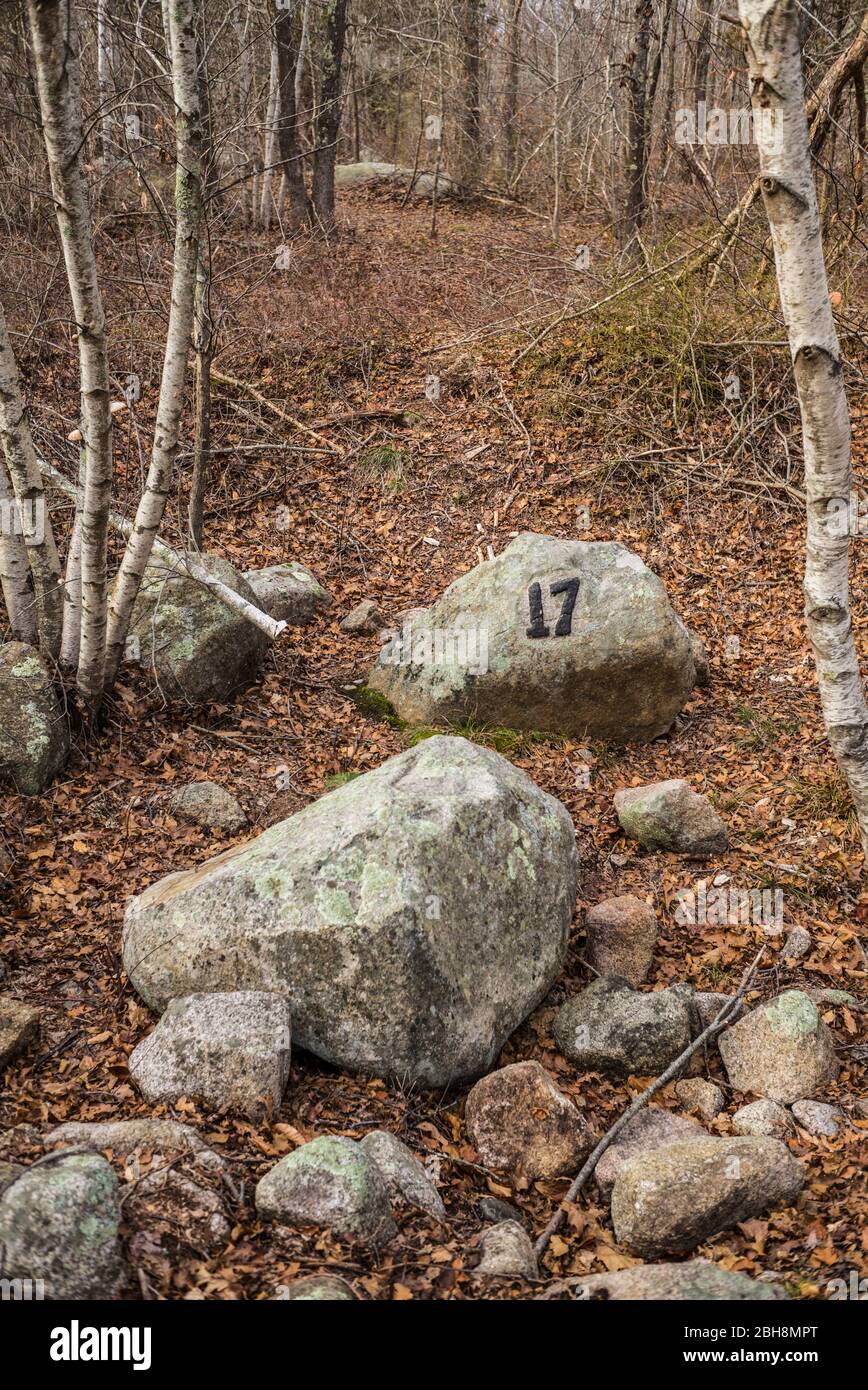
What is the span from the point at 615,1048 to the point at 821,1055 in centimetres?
87

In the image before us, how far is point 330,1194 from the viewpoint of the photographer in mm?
3219

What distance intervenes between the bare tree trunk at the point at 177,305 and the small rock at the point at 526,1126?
11.8 ft

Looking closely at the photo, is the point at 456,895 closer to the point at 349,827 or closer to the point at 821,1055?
the point at 349,827

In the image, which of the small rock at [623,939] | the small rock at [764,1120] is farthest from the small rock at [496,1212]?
the small rock at [623,939]

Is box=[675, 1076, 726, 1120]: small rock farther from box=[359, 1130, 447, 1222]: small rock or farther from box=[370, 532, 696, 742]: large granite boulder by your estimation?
box=[370, 532, 696, 742]: large granite boulder

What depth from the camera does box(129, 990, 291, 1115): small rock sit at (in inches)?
148

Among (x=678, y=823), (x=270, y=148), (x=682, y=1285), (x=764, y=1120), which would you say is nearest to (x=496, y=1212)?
(x=682, y=1285)

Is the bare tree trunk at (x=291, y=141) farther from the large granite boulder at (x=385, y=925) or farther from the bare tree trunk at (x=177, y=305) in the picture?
the large granite boulder at (x=385, y=925)

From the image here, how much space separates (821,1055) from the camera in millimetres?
4219

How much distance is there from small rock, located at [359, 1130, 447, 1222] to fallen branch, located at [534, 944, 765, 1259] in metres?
0.39

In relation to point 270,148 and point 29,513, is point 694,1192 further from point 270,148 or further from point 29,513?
point 270,148

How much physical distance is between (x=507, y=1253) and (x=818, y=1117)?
1509 mm

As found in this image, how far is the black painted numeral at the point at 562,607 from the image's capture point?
677 centimetres
